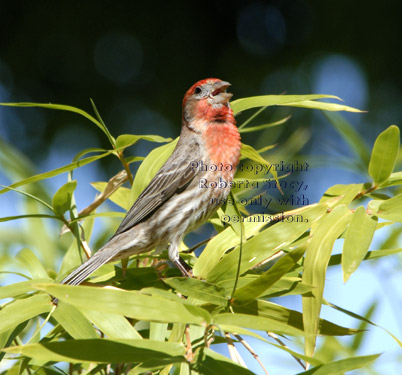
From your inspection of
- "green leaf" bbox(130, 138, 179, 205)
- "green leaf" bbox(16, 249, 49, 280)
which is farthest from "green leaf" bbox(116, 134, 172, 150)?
"green leaf" bbox(16, 249, 49, 280)

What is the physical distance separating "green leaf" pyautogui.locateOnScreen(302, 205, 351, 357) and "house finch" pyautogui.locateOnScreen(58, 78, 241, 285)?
63 centimetres

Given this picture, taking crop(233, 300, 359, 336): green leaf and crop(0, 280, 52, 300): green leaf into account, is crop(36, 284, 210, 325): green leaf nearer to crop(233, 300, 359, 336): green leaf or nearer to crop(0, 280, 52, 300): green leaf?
crop(233, 300, 359, 336): green leaf

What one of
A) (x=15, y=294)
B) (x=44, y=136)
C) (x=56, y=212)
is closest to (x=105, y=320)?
(x=15, y=294)

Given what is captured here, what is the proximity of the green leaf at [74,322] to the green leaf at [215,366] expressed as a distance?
9.7 inches

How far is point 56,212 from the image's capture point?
5.75ft

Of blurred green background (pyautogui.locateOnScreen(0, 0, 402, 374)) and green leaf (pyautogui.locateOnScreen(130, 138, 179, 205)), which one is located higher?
blurred green background (pyautogui.locateOnScreen(0, 0, 402, 374))

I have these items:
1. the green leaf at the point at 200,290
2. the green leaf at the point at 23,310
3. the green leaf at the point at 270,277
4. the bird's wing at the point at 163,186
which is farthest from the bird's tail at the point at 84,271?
the green leaf at the point at 270,277

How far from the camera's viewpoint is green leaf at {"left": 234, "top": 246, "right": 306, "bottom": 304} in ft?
4.02

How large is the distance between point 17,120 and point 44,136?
9.5 inches

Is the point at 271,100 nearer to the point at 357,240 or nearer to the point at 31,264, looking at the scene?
the point at 357,240

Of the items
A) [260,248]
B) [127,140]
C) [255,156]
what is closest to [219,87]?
[255,156]

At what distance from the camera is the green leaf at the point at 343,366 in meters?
1.06

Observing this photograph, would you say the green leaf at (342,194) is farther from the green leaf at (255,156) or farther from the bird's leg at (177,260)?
the bird's leg at (177,260)

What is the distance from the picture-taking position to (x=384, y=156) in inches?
60.0
